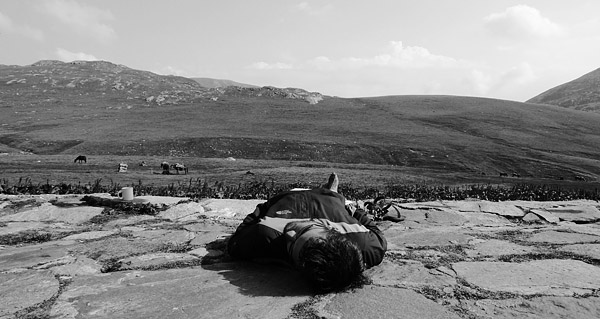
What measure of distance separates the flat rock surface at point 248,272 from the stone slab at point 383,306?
0.05 ft

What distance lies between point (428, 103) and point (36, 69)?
4395 inches

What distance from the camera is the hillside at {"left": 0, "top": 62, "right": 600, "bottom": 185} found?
3491 cm

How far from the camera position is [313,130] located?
161 ft

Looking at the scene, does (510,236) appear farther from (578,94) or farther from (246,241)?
(578,94)

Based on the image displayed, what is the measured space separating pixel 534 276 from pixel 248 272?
270 cm

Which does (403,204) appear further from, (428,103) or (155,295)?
(428,103)

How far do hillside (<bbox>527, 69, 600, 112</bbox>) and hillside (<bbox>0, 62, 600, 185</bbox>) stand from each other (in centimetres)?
5362

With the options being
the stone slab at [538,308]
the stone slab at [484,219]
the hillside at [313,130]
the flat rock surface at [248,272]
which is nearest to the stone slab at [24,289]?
the flat rock surface at [248,272]

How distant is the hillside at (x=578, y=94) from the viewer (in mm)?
116062

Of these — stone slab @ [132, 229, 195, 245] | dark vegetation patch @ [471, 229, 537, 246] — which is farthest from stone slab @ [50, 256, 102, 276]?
dark vegetation patch @ [471, 229, 537, 246]

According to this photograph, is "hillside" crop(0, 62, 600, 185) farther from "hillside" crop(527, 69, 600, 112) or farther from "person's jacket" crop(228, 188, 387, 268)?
"hillside" crop(527, 69, 600, 112)

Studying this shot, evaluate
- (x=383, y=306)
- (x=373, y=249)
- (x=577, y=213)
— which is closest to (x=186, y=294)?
(x=383, y=306)

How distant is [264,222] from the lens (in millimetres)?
4305

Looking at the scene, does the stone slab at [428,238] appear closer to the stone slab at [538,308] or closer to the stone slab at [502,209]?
the stone slab at [538,308]
